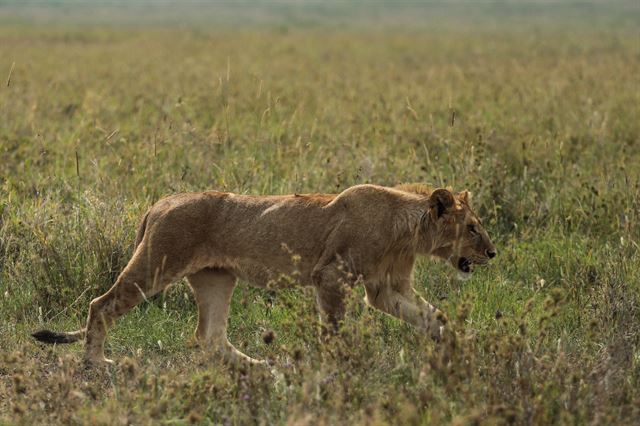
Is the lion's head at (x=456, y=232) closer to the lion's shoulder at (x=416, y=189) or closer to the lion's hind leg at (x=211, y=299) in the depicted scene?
the lion's shoulder at (x=416, y=189)

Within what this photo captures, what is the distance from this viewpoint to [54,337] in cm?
530

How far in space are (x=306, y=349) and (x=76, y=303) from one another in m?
2.01

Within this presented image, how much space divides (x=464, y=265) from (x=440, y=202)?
44 centimetres

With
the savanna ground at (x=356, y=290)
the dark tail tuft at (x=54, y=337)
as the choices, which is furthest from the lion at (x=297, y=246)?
the savanna ground at (x=356, y=290)

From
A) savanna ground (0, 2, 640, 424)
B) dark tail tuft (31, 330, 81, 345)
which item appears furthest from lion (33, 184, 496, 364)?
savanna ground (0, 2, 640, 424)

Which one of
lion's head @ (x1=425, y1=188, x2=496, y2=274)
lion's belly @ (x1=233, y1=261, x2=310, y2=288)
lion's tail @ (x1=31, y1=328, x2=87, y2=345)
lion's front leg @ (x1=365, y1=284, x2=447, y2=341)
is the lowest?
lion's tail @ (x1=31, y1=328, x2=87, y2=345)

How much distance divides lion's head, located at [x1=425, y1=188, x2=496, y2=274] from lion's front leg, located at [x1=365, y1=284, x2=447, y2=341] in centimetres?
32

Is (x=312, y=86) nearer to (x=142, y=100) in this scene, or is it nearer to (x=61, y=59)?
(x=142, y=100)

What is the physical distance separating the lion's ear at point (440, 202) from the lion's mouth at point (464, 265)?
336mm

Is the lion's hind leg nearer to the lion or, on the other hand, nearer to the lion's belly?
the lion

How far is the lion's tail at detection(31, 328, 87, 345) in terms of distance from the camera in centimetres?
526

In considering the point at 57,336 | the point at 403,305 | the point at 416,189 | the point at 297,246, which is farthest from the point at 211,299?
the point at 416,189

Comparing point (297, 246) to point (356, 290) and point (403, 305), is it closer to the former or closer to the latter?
point (403, 305)

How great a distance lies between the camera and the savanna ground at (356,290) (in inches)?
172
